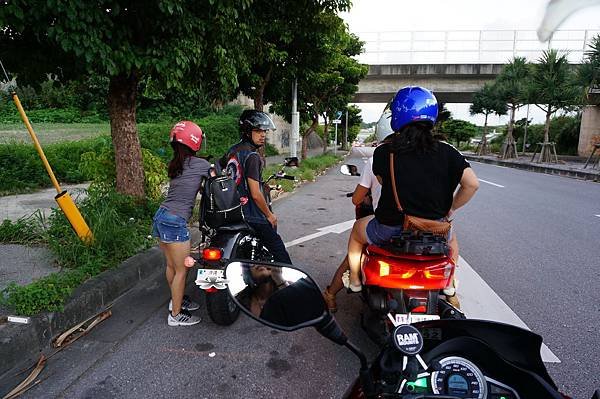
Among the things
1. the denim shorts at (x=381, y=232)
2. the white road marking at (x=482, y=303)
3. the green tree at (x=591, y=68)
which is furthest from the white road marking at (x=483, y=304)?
the green tree at (x=591, y=68)

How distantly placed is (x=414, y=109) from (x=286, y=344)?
1962 mm

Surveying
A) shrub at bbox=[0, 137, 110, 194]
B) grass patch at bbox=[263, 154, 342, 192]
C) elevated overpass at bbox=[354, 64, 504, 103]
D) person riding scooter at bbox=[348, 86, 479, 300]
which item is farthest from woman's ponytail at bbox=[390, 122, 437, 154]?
elevated overpass at bbox=[354, 64, 504, 103]

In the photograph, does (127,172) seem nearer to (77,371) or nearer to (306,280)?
(77,371)

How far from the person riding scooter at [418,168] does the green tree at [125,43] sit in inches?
96.8

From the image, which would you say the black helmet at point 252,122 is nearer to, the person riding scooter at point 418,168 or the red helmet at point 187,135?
the red helmet at point 187,135

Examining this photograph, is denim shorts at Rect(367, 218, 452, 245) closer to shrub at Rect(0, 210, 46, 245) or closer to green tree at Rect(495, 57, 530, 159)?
shrub at Rect(0, 210, 46, 245)

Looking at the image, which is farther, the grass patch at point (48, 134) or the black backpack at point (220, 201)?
the grass patch at point (48, 134)

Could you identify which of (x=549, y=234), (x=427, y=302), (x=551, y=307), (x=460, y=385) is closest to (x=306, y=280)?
(x=460, y=385)

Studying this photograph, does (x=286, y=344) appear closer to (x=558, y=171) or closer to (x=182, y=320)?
(x=182, y=320)

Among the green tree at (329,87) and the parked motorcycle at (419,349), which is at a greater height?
the green tree at (329,87)

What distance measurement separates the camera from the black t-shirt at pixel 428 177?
239 cm

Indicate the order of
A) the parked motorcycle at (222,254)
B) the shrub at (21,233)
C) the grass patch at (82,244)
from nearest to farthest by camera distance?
the parked motorcycle at (222,254)
the grass patch at (82,244)
the shrub at (21,233)

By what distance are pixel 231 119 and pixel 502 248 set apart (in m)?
17.0

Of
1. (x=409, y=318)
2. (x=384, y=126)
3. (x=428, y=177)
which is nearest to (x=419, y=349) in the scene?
(x=409, y=318)
